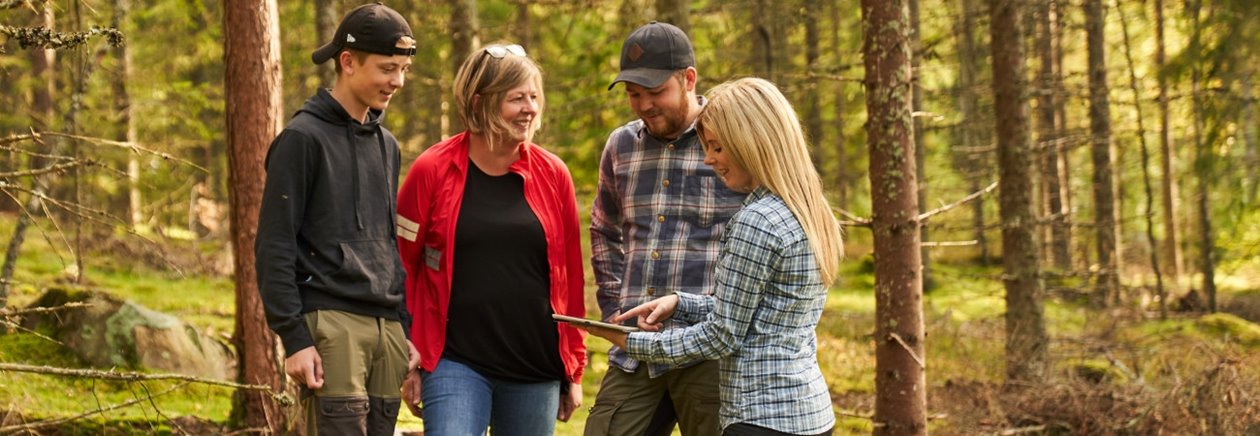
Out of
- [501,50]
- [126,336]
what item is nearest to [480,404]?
[501,50]

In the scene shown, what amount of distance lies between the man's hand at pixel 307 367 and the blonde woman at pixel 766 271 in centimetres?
111

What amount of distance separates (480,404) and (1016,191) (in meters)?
7.51

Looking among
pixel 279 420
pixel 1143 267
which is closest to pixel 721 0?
pixel 279 420

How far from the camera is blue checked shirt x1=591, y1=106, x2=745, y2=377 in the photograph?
3.96 metres

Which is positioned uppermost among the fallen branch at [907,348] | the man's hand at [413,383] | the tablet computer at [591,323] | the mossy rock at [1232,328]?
the tablet computer at [591,323]

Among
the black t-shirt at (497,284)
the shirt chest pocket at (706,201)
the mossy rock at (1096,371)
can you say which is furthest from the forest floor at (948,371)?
the shirt chest pocket at (706,201)

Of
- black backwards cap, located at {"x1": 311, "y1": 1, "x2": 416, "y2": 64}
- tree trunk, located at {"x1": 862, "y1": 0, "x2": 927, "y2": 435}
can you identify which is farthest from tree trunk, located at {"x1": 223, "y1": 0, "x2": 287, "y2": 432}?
tree trunk, located at {"x1": 862, "y1": 0, "x2": 927, "y2": 435}

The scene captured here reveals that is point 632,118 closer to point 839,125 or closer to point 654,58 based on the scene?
point 839,125

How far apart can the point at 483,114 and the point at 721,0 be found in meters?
8.87

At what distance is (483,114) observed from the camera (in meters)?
3.94

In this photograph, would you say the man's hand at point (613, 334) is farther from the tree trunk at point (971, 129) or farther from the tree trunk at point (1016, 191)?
the tree trunk at point (971, 129)

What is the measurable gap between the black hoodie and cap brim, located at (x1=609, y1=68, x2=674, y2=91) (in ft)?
2.88

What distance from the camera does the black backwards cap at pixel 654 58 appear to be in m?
3.93

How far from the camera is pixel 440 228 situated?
13.0ft
